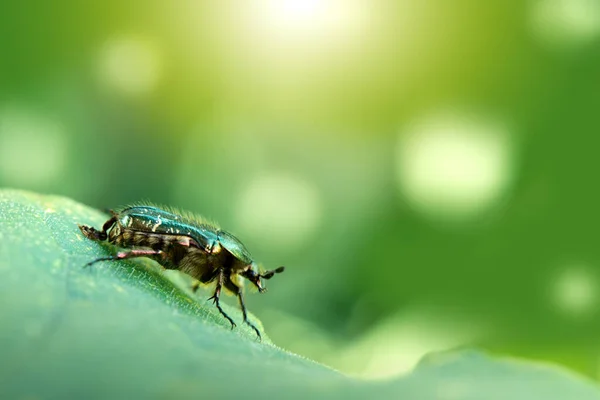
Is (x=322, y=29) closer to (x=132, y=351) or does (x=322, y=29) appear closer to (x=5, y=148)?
(x=5, y=148)

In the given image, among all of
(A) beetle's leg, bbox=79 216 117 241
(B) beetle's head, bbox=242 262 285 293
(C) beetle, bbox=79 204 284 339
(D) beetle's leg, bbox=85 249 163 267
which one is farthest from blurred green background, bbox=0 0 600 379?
(A) beetle's leg, bbox=79 216 117 241

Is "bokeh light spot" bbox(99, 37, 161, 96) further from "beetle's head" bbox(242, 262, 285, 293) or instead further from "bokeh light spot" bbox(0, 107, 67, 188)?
"beetle's head" bbox(242, 262, 285, 293)

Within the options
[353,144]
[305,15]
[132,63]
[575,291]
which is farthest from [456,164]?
[132,63]

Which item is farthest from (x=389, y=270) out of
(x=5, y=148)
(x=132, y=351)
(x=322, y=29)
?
(x=132, y=351)

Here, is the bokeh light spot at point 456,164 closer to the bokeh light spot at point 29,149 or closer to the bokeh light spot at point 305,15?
the bokeh light spot at point 305,15

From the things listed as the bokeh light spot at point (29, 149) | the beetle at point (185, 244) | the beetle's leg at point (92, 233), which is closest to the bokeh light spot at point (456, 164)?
the beetle at point (185, 244)
